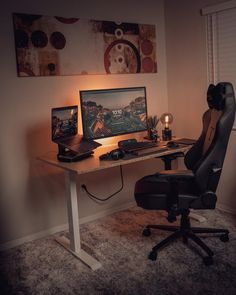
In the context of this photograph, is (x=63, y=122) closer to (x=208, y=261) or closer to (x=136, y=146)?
(x=136, y=146)

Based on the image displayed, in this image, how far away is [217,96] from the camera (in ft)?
7.68

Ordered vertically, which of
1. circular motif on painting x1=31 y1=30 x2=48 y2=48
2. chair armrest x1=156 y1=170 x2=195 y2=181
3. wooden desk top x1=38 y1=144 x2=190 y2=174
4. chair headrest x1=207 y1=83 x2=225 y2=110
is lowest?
chair armrest x1=156 y1=170 x2=195 y2=181

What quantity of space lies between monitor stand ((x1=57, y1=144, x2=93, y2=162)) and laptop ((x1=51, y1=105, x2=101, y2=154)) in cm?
2

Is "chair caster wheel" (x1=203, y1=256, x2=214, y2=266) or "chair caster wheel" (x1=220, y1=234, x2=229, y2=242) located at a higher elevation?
"chair caster wheel" (x1=220, y1=234, x2=229, y2=242)

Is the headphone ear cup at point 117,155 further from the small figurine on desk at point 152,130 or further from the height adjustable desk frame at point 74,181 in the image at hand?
the small figurine on desk at point 152,130

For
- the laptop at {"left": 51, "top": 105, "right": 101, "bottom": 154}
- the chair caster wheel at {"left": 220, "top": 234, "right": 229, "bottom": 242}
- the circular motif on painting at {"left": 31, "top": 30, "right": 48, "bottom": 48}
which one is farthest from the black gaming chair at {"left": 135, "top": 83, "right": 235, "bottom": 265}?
the circular motif on painting at {"left": 31, "top": 30, "right": 48, "bottom": 48}

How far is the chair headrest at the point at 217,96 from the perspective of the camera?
2.29 meters

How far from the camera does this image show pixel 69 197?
2.55m

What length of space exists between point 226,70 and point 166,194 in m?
1.42

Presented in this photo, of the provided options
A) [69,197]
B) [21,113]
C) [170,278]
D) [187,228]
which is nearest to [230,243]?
[187,228]

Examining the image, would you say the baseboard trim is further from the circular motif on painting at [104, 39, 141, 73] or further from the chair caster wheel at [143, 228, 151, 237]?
the circular motif on painting at [104, 39, 141, 73]

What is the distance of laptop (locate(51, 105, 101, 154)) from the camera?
8.34 ft

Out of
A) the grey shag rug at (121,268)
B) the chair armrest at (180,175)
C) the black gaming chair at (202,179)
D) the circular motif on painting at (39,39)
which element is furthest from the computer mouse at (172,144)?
the circular motif on painting at (39,39)

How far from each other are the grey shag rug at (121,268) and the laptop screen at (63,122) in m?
0.89
